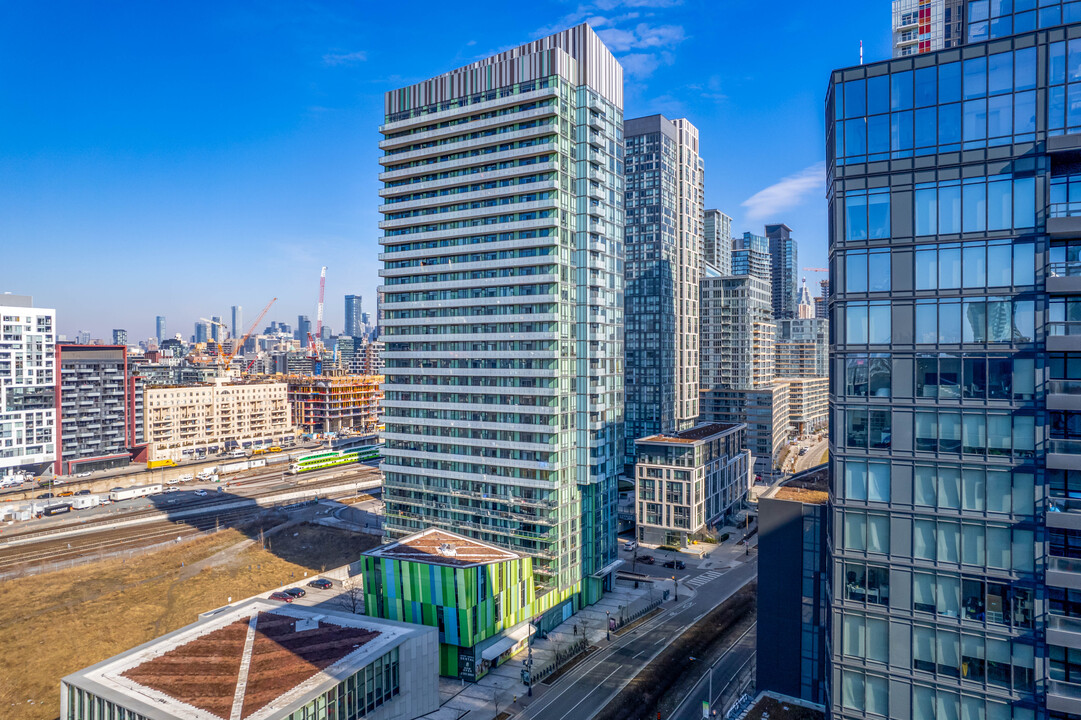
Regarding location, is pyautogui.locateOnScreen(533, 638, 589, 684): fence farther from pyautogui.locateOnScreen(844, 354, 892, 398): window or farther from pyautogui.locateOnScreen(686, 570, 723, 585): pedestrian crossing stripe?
pyautogui.locateOnScreen(844, 354, 892, 398): window

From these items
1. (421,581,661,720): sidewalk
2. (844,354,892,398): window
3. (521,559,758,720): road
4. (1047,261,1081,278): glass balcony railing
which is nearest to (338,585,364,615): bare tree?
(421,581,661,720): sidewalk

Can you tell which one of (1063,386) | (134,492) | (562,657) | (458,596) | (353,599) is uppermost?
(1063,386)

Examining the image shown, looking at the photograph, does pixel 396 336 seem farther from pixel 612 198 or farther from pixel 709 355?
pixel 709 355

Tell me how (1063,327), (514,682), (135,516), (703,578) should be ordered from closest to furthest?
(1063,327)
(514,682)
(703,578)
(135,516)

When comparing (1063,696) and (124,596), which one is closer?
(1063,696)

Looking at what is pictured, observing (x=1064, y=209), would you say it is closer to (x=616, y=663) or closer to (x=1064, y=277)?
(x=1064, y=277)

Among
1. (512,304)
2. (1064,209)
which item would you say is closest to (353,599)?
(512,304)

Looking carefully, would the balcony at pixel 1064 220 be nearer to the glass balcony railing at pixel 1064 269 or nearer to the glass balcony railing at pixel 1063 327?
the glass balcony railing at pixel 1064 269

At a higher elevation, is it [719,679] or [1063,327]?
[1063,327]
